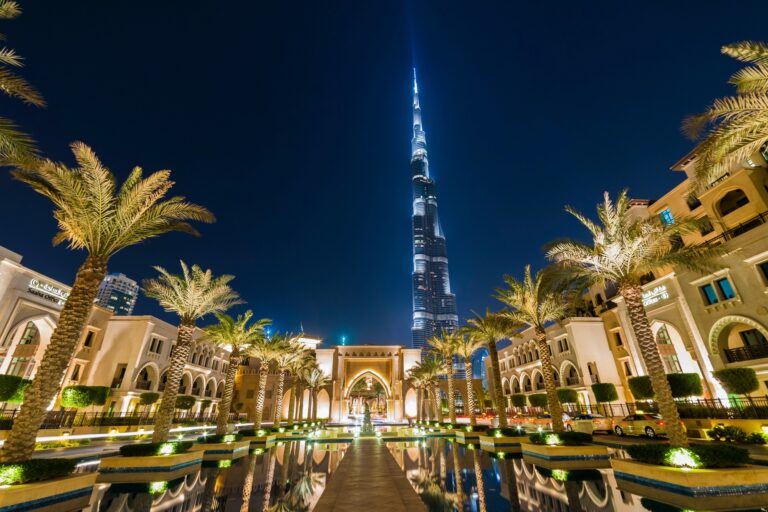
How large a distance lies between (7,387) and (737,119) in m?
38.8

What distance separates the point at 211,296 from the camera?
20484 mm

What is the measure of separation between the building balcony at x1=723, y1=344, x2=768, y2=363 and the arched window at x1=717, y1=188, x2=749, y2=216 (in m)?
10.4

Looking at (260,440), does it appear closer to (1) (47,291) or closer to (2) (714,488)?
(1) (47,291)

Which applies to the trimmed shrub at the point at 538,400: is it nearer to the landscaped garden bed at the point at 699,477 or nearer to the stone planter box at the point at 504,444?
the stone planter box at the point at 504,444

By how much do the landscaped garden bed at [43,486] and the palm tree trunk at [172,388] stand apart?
6.53 m

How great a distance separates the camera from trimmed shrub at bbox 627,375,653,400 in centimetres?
2586

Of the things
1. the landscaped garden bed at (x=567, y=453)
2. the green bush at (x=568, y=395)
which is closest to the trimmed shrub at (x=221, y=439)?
the landscaped garden bed at (x=567, y=453)

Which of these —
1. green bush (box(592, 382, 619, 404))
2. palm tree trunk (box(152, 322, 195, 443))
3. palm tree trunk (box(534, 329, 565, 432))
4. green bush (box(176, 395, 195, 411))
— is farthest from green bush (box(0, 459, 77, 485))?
green bush (box(592, 382, 619, 404))

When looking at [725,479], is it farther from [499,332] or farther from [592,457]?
[499,332]

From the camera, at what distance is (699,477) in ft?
30.4

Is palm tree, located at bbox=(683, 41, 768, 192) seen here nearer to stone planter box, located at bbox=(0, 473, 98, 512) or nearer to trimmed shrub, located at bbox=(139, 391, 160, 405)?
stone planter box, located at bbox=(0, 473, 98, 512)

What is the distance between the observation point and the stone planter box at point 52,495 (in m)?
8.18

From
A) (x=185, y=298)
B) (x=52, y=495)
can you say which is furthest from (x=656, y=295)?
(x=52, y=495)

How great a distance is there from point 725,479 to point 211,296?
74.5 ft
